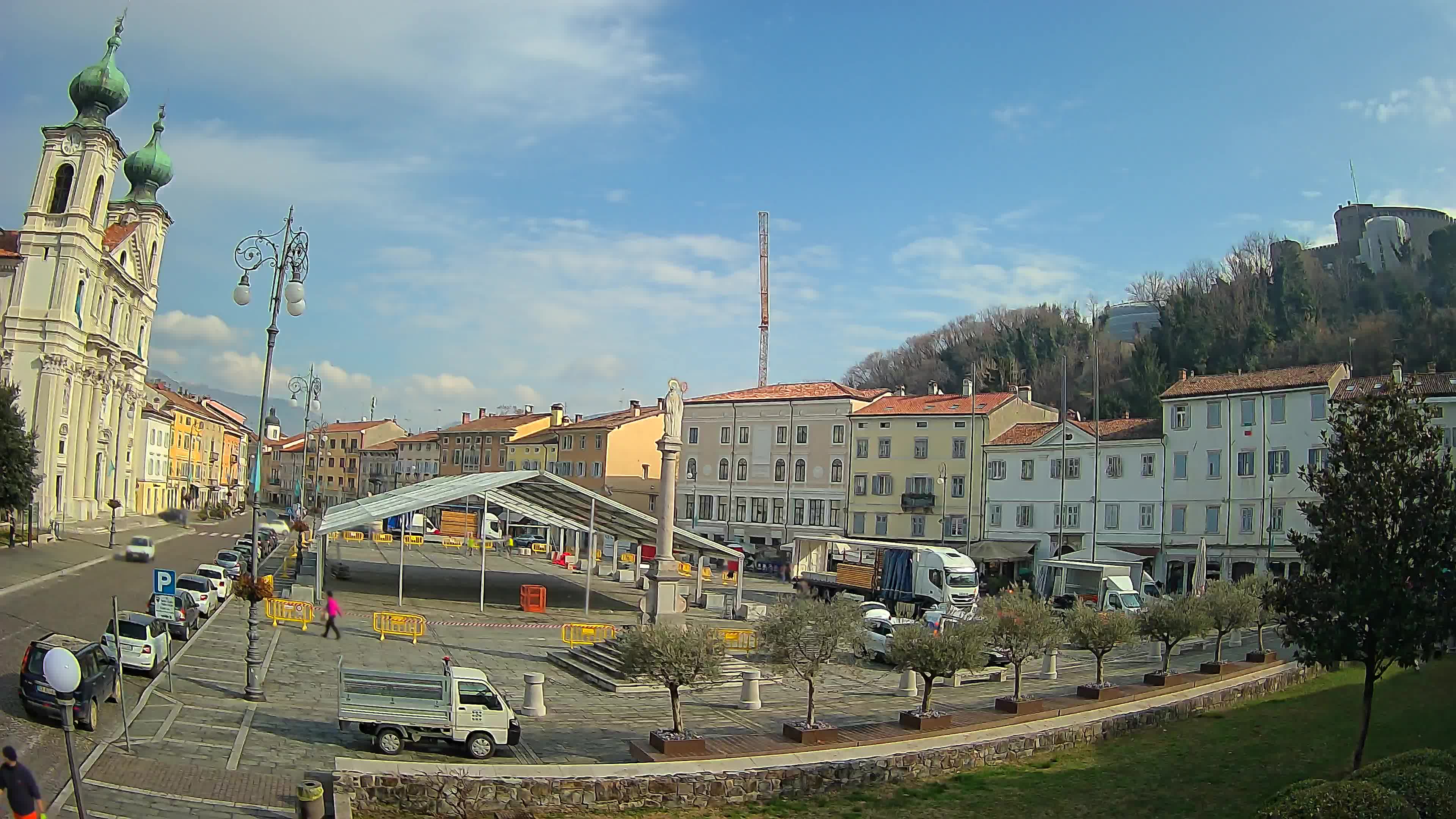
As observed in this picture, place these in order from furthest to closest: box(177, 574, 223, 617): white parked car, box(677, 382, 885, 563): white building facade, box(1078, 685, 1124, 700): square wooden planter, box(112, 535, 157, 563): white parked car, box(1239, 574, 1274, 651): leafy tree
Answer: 1. box(677, 382, 885, 563): white building facade
2. box(112, 535, 157, 563): white parked car
3. box(177, 574, 223, 617): white parked car
4. box(1239, 574, 1274, 651): leafy tree
5. box(1078, 685, 1124, 700): square wooden planter

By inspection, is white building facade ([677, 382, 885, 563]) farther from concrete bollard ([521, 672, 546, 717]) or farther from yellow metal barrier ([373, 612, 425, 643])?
concrete bollard ([521, 672, 546, 717])

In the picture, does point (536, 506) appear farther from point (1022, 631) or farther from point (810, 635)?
point (810, 635)

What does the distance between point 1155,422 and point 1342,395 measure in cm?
1255

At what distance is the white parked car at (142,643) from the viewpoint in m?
21.9

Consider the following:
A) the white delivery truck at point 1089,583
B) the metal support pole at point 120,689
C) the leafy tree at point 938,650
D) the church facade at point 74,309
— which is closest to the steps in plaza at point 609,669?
the leafy tree at point 938,650

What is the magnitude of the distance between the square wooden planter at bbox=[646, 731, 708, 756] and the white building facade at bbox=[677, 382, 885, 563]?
160ft

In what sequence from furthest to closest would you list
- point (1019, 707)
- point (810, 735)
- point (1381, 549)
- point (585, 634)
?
point (585, 634), point (1019, 707), point (810, 735), point (1381, 549)

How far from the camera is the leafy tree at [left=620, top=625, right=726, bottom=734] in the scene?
1661cm

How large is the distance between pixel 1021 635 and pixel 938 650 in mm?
2797

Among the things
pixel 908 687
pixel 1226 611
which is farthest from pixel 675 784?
pixel 1226 611

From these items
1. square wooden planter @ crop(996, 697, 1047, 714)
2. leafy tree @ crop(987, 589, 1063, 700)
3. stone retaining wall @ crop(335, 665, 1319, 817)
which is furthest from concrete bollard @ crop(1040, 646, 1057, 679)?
stone retaining wall @ crop(335, 665, 1319, 817)

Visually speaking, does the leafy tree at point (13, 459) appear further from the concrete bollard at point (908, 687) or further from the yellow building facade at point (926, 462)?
the yellow building facade at point (926, 462)

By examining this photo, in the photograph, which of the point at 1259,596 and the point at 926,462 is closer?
the point at 1259,596

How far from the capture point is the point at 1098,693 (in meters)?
21.8
